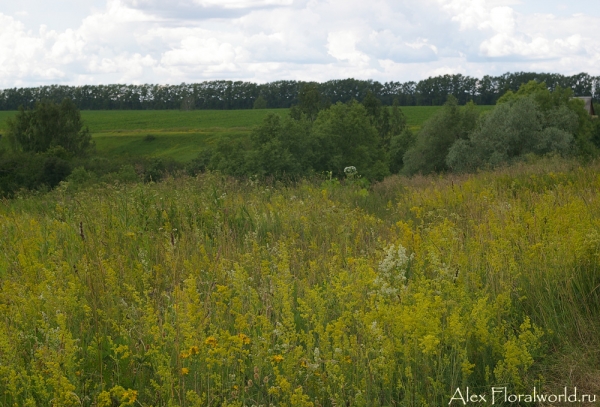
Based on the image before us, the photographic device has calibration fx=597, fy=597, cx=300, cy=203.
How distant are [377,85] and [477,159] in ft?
308

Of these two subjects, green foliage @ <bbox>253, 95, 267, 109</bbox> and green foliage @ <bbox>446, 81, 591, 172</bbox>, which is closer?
green foliage @ <bbox>446, 81, 591, 172</bbox>

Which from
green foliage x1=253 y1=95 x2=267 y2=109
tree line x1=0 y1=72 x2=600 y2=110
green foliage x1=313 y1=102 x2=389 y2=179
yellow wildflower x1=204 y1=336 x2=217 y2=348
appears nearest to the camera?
yellow wildflower x1=204 y1=336 x2=217 y2=348

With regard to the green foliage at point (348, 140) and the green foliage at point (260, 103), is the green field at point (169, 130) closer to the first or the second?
the green foliage at point (348, 140)

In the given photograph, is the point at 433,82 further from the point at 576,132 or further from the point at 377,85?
the point at 576,132

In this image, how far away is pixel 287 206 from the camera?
319 inches

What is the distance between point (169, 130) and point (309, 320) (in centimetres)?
9451

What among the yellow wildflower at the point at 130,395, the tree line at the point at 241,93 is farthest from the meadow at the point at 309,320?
the tree line at the point at 241,93

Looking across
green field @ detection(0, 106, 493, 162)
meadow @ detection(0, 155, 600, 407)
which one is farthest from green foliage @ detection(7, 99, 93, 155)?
meadow @ detection(0, 155, 600, 407)

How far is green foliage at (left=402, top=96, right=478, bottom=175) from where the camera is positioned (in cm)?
5288

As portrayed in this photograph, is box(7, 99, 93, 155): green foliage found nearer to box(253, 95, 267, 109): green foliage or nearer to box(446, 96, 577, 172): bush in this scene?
box(446, 96, 577, 172): bush

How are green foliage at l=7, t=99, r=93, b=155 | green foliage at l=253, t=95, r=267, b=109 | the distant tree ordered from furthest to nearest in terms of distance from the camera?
green foliage at l=253, t=95, r=267, b=109
the distant tree
green foliage at l=7, t=99, r=93, b=155

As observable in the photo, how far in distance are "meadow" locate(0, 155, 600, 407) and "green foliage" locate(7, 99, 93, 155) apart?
72.2 metres

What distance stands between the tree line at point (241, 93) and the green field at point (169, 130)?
1556 centimetres

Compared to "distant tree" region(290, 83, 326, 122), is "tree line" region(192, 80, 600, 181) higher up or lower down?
lower down
